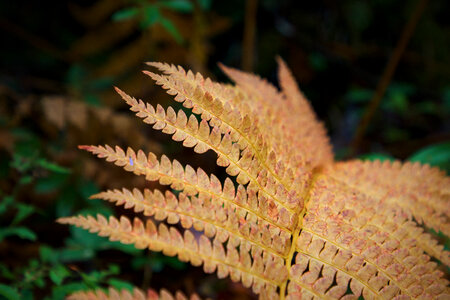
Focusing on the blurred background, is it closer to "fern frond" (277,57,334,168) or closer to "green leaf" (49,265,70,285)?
"green leaf" (49,265,70,285)

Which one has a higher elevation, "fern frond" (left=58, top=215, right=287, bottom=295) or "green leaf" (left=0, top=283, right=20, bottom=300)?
"fern frond" (left=58, top=215, right=287, bottom=295)

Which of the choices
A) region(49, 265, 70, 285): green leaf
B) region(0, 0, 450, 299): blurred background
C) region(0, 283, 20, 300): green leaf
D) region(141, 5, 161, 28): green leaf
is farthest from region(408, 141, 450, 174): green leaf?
region(0, 283, 20, 300): green leaf

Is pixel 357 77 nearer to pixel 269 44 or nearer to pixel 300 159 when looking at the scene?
pixel 269 44

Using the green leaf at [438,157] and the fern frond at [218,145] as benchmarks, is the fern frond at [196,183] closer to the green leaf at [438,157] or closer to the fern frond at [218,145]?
the fern frond at [218,145]

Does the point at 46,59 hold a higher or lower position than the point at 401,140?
lower

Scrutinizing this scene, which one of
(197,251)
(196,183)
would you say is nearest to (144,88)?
(196,183)

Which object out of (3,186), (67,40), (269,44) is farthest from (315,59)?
(3,186)
